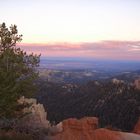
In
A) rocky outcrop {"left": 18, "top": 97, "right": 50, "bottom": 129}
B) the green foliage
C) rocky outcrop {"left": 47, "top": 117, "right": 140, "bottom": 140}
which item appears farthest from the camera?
rocky outcrop {"left": 18, "top": 97, "right": 50, "bottom": 129}

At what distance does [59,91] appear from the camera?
136 m

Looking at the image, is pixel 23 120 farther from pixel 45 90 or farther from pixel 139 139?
pixel 45 90

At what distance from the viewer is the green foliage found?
2303 cm

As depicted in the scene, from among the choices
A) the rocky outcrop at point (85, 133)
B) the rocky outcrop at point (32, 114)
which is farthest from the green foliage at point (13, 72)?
the rocky outcrop at point (85, 133)

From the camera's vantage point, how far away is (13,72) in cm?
2384

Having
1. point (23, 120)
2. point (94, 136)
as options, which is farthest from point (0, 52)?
point (94, 136)

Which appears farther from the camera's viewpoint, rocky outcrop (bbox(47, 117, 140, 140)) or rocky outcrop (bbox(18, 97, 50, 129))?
rocky outcrop (bbox(18, 97, 50, 129))

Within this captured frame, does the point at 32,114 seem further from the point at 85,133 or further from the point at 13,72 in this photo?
the point at 85,133

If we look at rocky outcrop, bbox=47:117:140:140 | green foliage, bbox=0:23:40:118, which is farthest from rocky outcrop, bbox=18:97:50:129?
rocky outcrop, bbox=47:117:140:140

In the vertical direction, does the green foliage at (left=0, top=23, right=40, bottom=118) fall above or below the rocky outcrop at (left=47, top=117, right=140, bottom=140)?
above

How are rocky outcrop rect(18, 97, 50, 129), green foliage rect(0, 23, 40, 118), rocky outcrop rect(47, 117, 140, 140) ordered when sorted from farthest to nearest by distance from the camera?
rocky outcrop rect(18, 97, 50, 129) < green foliage rect(0, 23, 40, 118) < rocky outcrop rect(47, 117, 140, 140)

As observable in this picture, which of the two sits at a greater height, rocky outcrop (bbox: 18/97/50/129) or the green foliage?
the green foliage

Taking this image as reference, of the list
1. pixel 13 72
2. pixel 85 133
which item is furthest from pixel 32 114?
pixel 85 133

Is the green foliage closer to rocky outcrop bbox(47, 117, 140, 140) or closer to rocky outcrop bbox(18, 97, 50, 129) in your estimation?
A: rocky outcrop bbox(18, 97, 50, 129)
